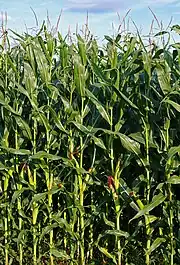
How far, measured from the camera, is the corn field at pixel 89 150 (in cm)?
438

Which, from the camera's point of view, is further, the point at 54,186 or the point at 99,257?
the point at 99,257

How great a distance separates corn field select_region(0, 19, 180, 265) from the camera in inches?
172

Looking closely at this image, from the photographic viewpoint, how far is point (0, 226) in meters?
5.05

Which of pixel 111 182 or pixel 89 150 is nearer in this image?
pixel 111 182

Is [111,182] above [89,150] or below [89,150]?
below

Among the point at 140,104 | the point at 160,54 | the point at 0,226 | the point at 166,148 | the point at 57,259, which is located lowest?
the point at 57,259

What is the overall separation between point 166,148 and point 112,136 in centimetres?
48

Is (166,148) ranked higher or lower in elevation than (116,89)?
lower

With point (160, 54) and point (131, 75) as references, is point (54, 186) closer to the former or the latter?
point (131, 75)

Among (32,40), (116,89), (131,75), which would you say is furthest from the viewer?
(32,40)

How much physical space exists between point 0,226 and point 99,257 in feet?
3.41

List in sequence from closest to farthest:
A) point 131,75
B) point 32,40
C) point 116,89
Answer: point 116,89 < point 131,75 < point 32,40

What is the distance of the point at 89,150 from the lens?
186 inches

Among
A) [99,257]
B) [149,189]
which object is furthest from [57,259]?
[149,189]
